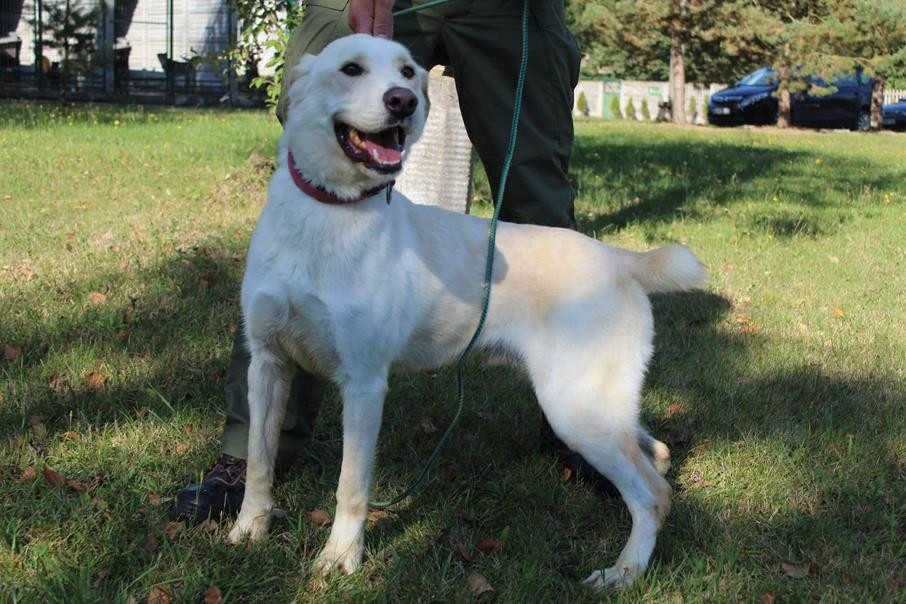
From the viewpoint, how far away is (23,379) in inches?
146

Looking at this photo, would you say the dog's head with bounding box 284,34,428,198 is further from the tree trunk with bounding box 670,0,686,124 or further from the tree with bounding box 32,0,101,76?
the tree trunk with bounding box 670,0,686,124

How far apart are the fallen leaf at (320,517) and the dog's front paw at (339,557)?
0.83 feet

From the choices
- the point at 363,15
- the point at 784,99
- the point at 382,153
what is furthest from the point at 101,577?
the point at 784,99

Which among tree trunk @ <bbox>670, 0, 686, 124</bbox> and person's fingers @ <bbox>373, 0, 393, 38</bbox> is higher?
tree trunk @ <bbox>670, 0, 686, 124</bbox>

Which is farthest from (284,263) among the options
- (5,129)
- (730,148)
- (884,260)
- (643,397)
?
(730,148)

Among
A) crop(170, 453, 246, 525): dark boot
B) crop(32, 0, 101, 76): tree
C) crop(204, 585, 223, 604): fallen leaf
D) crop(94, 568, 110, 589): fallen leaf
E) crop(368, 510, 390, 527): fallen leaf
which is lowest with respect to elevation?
crop(368, 510, 390, 527): fallen leaf

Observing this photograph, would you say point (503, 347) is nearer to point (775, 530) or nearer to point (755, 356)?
point (775, 530)

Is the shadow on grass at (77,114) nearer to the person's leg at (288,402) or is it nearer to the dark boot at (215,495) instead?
the person's leg at (288,402)

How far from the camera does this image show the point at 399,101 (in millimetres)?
2490

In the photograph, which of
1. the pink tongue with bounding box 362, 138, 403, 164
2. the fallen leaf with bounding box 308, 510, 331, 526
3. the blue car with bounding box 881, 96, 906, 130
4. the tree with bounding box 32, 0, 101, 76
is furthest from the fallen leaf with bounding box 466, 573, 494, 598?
the blue car with bounding box 881, 96, 906, 130

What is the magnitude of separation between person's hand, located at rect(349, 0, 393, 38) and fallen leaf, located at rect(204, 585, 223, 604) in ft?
5.25

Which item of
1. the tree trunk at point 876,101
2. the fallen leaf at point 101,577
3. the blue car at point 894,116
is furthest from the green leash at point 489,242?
the blue car at point 894,116

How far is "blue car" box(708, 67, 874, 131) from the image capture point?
25.2 meters

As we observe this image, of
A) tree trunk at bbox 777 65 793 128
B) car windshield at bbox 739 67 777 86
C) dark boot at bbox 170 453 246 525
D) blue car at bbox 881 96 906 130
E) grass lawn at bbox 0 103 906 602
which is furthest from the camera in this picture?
blue car at bbox 881 96 906 130
